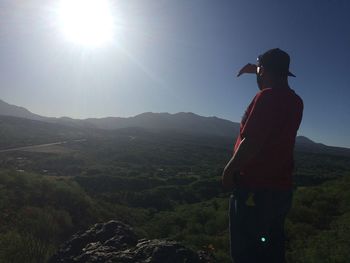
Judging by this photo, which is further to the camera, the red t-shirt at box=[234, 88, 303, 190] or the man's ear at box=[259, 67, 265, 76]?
the man's ear at box=[259, 67, 265, 76]

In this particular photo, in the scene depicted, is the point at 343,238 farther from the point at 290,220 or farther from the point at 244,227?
the point at 244,227

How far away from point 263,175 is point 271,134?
1.00 ft

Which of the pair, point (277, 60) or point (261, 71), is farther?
point (261, 71)

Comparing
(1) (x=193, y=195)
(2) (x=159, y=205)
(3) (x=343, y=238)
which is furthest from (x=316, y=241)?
(1) (x=193, y=195)

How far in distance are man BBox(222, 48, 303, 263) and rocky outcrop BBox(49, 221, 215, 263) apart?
5.92ft

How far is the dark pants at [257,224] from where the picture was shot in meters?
3.06

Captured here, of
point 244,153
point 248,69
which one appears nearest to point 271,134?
point 244,153

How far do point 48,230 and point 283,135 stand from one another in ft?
24.1

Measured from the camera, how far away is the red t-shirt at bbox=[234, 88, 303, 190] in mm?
3010

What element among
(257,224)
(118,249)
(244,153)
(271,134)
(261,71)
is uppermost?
(261,71)

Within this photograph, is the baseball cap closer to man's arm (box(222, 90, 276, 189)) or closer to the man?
the man

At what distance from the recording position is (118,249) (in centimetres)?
527

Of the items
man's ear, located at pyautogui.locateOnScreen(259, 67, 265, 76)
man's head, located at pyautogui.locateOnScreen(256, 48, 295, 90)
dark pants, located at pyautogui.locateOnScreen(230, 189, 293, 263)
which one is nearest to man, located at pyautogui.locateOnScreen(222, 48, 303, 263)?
dark pants, located at pyautogui.locateOnScreen(230, 189, 293, 263)

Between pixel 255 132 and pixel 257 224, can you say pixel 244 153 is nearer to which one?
pixel 255 132
